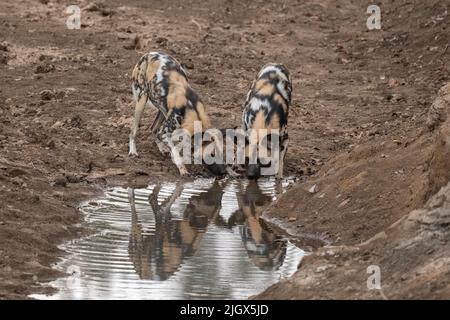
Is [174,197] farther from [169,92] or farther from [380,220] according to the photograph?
[380,220]

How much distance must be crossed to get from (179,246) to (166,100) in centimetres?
323

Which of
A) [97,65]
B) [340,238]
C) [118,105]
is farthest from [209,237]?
[97,65]

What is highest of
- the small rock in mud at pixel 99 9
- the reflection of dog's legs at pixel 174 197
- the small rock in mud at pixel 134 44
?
the small rock in mud at pixel 99 9

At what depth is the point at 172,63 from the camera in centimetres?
1288

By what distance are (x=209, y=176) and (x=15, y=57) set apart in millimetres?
4777

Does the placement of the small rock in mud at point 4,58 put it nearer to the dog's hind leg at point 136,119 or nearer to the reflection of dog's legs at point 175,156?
the dog's hind leg at point 136,119

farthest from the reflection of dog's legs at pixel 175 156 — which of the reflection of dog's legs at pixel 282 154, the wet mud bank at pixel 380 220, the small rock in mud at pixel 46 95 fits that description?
the small rock in mud at pixel 46 95

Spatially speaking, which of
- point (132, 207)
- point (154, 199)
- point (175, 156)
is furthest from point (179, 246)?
point (175, 156)

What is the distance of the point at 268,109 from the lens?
40.5 feet

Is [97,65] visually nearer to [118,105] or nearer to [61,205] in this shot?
[118,105]

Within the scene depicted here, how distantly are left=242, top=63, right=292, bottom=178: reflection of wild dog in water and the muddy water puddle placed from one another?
0.42m

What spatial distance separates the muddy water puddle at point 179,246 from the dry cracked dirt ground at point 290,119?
239 millimetres

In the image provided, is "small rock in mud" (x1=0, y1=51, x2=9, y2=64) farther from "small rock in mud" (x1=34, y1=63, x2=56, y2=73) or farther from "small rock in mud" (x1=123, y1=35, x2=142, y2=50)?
"small rock in mud" (x1=123, y1=35, x2=142, y2=50)

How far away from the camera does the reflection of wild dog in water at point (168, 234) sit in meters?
8.93
